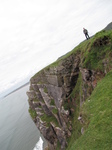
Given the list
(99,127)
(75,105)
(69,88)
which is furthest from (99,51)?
(75,105)

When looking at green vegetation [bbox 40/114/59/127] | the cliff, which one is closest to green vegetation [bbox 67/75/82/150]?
the cliff

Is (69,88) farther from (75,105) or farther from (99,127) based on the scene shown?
(99,127)

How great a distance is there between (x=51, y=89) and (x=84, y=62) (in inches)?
738

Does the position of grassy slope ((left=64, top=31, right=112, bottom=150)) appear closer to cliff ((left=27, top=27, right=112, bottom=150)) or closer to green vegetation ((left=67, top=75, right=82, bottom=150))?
cliff ((left=27, top=27, right=112, bottom=150))

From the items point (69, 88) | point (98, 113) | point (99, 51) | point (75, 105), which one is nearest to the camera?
point (98, 113)

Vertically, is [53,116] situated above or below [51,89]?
below

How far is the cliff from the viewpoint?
21125mm

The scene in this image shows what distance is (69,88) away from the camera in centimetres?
3400

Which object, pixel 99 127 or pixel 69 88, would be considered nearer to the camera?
pixel 99 127

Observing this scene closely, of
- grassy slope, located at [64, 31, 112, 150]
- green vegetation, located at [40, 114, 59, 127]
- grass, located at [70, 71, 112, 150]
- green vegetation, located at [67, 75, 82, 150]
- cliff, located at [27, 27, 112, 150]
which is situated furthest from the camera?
green vegetation, located at [40, 114, 59, 127]

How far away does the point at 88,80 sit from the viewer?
24.7 metres

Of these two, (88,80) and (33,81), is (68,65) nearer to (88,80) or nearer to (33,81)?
(88,80)

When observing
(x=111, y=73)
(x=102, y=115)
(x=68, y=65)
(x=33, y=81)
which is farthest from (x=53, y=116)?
(x=102, y=115)

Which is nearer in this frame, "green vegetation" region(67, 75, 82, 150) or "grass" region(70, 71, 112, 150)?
"grass" region(70, 71, 112, 150)
